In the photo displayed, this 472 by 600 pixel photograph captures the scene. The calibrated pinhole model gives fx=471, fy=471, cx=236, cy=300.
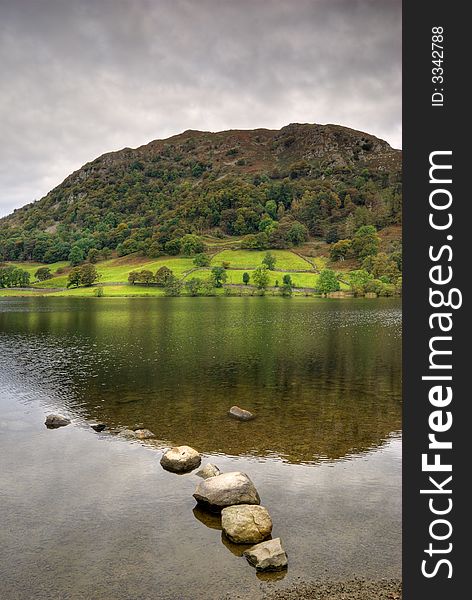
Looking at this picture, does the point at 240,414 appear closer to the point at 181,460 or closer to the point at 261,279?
the point at 181,460

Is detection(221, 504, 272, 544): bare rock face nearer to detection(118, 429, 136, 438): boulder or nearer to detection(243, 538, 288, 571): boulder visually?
detection(243, 538, 288, 571): boulder

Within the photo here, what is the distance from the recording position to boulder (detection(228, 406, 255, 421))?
101 ft

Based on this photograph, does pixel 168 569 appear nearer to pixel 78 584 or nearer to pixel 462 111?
pixel 78 584

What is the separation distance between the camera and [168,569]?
14.6m

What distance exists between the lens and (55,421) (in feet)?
99.2

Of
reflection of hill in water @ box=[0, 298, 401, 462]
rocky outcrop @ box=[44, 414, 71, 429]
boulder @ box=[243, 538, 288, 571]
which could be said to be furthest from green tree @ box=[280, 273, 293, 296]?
boulder @ box=[243, 538, 288, 571]

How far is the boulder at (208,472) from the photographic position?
21.5m

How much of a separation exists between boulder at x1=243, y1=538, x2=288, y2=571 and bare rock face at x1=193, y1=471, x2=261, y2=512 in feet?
10.1

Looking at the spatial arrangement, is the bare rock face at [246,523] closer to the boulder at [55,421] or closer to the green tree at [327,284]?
the boulder at [55,421]

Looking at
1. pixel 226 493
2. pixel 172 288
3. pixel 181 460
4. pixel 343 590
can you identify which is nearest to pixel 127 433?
pixel 181 460

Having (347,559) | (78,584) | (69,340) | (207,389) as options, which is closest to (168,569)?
(78,584)

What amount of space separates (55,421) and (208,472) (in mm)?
13466

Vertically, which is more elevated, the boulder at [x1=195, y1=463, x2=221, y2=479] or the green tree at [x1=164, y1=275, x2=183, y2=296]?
the green tree at [x1=164, y1=275, x2=183, y2=296]

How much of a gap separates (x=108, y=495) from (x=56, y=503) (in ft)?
6.77
